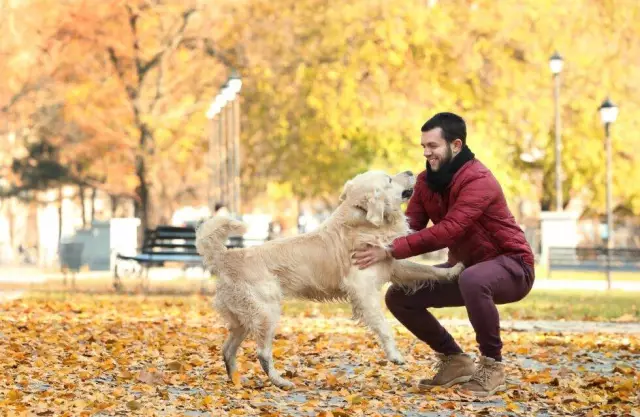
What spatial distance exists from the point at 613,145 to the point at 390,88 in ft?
22.9

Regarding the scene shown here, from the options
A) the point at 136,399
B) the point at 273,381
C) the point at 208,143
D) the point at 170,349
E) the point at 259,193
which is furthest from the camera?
the point at 259,193

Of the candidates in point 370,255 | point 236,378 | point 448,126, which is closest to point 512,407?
point 370,255

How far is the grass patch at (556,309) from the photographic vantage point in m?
16.6

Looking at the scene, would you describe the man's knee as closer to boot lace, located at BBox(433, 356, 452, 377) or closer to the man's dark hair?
boot lace, located at BBox(433, 356, 452, 377)

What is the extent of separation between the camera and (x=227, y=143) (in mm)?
39250

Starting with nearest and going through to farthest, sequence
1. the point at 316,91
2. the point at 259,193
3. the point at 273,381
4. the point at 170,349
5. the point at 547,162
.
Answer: the point at 273,381
the point at 170,349
the point at 316,91
the point at 547,162
the point at 259,193

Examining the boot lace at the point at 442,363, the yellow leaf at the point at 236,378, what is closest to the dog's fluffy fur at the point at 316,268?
the yellow leaf at the point at 236,378

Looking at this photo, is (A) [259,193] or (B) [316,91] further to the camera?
(A) [259,193]

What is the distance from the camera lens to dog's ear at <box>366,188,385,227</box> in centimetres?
865

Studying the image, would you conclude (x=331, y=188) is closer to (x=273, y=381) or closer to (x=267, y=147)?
(x=267, y=147)

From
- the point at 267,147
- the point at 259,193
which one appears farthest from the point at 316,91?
the point at 259,193

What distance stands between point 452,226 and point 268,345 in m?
1.46

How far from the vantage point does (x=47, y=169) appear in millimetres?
47531

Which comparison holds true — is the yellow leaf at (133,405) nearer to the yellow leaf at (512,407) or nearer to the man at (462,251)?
the man at (462,251)
